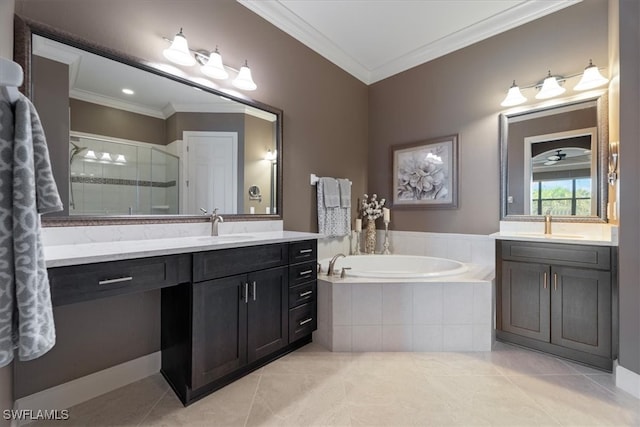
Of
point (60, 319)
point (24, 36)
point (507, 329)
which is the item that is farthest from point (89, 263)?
point (507, 329)

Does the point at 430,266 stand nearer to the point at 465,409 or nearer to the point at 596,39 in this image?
the point at 465,409

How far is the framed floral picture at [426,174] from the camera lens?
300cm

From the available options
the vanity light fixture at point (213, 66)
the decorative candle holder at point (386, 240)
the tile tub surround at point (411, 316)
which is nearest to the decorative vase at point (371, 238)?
the decorative candle holder at point (386, 240)

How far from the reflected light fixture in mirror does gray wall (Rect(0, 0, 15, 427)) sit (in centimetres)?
338

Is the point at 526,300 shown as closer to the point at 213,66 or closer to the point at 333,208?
the point at 333,208

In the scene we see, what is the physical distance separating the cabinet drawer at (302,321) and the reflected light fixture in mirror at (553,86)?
8.34 feet

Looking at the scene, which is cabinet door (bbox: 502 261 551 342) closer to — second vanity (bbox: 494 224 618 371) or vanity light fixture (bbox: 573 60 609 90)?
second vanity (bbox: 494 224 618 371)

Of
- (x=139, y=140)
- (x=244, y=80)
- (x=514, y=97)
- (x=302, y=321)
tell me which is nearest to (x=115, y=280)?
(x=139, y=140)

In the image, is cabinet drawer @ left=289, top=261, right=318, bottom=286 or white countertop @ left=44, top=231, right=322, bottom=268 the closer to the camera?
white countertop @ left=44, top=231, right=322, bottom=268

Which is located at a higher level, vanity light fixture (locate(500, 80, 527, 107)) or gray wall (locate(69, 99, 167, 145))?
vanity light fixture (locate(500, 80, 527, 107))

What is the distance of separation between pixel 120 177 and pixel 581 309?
3.11 m

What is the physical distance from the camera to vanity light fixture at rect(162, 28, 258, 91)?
1.85 m

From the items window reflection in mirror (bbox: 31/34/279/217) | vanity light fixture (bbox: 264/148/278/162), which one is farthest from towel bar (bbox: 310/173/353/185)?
window reflection in mirror (bbox: 31/34/279/217)

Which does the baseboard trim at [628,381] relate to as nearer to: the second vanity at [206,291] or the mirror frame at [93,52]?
the second vanity at [206,291]
